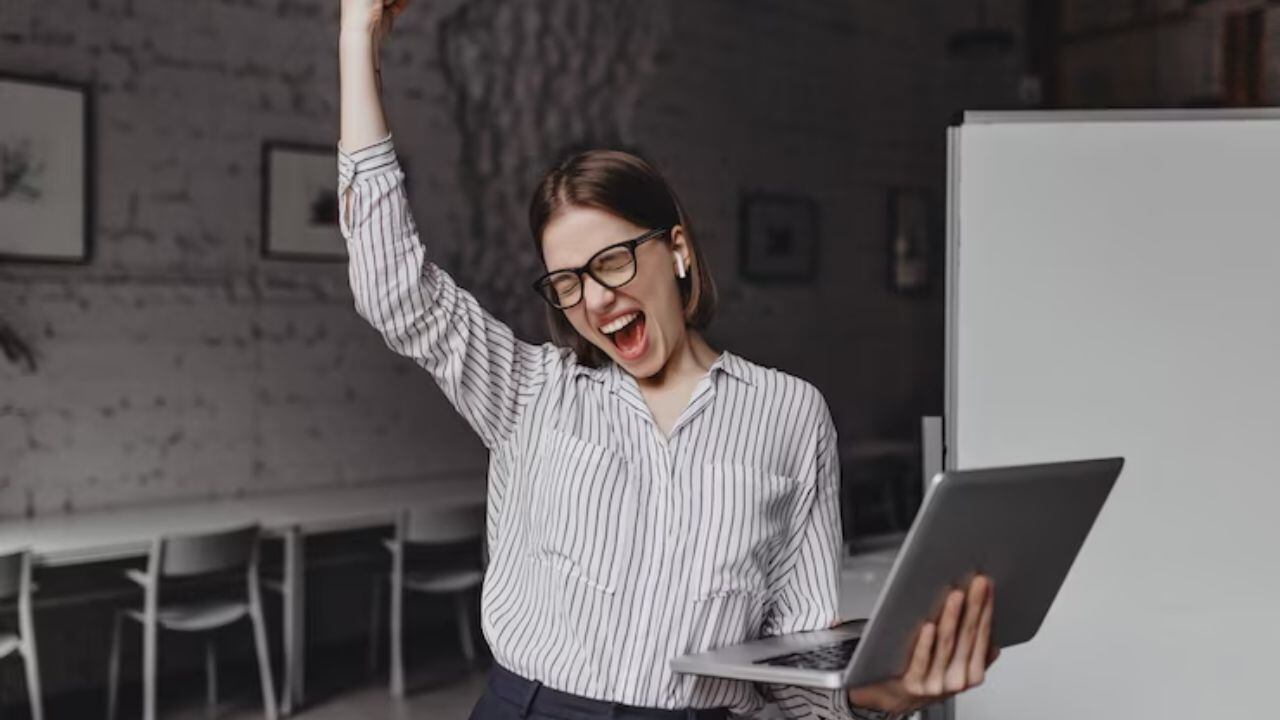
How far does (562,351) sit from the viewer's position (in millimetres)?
1382

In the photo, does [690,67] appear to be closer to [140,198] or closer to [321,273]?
[321,273]

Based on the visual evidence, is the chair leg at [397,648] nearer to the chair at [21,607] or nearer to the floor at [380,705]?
the floor at [380,705]

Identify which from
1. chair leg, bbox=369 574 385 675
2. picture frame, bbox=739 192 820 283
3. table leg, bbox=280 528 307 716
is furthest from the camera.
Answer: picture frame, bbox=739 192 820 283

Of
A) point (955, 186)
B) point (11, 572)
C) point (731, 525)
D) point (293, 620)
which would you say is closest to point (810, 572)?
point (731, 525)

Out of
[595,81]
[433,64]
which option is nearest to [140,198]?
[433,64]

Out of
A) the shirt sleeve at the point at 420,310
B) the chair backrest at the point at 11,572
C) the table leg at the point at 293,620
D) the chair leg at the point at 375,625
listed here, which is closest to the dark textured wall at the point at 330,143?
the chair leg at the point at 375,625

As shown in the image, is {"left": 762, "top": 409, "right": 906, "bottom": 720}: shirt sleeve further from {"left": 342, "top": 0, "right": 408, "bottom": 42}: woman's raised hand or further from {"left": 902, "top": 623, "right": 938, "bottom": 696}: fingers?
{"left": 342, "top": 0, "right": 408, "bottom": 42}: woman's raised hand

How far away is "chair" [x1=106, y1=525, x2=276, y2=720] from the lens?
13.5ft

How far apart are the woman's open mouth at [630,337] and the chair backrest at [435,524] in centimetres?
362

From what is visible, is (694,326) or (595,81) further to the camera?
(595,81)

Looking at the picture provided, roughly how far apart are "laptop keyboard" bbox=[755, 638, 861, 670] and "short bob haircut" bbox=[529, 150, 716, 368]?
391 mm

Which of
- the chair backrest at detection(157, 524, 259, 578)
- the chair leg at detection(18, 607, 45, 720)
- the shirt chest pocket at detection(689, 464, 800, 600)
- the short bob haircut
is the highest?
the short bob haircut

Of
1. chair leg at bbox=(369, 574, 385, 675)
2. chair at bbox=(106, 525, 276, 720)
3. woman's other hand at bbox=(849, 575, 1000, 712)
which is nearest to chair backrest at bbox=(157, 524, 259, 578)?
chair at bbox=(106, 525, 276, 720)

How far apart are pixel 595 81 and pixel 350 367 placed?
1996 mm
